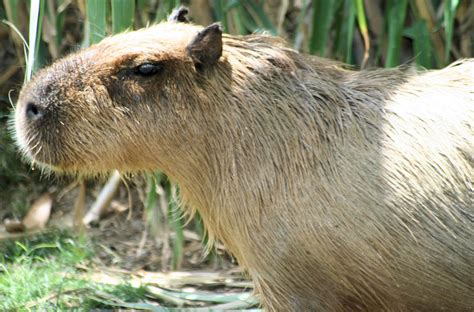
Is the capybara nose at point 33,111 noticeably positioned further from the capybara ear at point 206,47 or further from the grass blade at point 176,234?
the grass blade at point 176,234

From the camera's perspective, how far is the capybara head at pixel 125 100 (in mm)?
3842

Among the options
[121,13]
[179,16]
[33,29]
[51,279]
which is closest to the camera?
[179,16]

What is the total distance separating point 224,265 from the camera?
18.9ft

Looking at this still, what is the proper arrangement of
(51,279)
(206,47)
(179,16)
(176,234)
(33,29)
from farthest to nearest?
(176,234) < (51,279) < (33,29) < (179,16) < (206,47)

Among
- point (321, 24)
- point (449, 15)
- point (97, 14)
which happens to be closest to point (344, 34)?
point (321, 24)

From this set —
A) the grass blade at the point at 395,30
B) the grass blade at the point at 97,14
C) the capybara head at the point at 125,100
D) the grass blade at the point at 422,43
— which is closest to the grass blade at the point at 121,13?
the grass blade at the point at 97,14

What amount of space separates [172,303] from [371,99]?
1785 mm

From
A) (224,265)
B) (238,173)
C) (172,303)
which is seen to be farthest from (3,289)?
(238,173)

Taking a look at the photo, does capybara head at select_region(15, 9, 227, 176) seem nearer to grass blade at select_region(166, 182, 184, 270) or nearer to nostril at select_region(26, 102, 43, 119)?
nostril at select_region(26, 102, 43, 119)

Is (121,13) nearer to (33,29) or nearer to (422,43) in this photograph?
(33,29)

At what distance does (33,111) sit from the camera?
387 centimetres

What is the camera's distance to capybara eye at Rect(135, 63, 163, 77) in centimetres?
383

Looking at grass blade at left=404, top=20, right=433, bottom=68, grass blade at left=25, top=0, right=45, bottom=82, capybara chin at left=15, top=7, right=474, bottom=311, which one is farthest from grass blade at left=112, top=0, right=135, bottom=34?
grass blade at left=404, top=20, right=433, bottom=68

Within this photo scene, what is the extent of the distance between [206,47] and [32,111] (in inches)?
28.5
